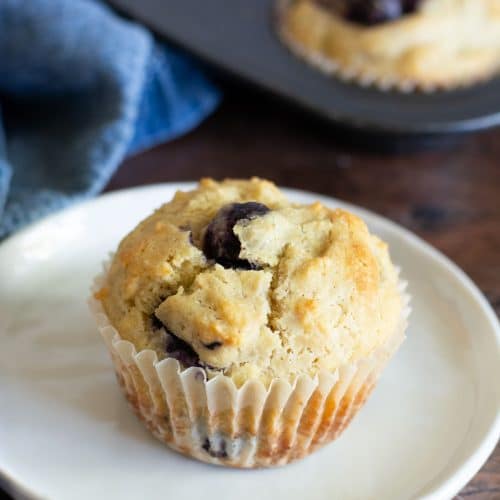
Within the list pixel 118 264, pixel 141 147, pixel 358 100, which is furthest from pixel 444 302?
pixel 141 147

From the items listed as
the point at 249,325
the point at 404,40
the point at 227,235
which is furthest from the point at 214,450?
the point at 404,40

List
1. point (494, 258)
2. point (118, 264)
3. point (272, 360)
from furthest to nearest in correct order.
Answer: point (494, 258) → point (118, 264) → point (272, 360)

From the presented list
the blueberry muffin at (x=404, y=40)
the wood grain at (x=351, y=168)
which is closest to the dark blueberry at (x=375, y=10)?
the blueberry muffin at (x=404, y=40)

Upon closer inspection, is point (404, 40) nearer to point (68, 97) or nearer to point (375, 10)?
point (375, 10)

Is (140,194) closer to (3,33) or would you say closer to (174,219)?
(174,219)

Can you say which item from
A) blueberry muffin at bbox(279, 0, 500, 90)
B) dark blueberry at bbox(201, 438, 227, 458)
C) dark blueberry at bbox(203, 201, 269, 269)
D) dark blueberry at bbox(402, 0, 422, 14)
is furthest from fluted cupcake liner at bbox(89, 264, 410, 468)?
dark blueberry at bbox(402, 0, 422, 14)

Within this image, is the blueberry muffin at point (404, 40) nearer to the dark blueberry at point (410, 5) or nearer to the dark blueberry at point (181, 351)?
the dark blueberry at point (410, 5)
